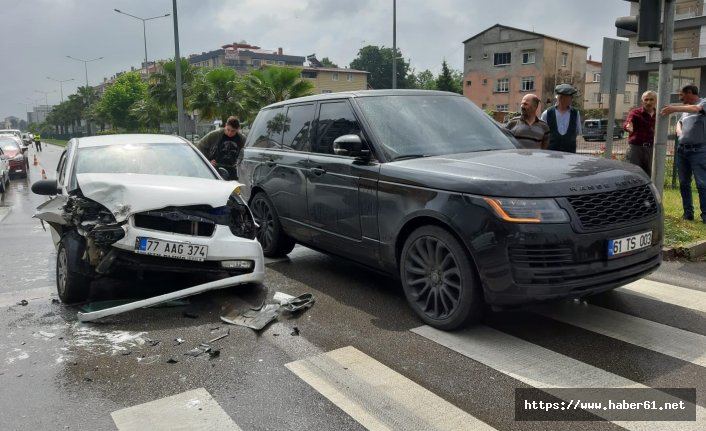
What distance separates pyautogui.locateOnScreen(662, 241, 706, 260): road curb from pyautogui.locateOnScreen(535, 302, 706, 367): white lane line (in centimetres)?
229

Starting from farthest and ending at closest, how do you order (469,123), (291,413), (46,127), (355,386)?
(46,127)
(469,123)
(355,386)
(291,413)

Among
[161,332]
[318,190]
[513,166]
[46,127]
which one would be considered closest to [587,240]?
[513,166]

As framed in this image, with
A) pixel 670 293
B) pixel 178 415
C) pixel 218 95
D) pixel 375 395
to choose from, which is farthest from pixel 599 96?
pixel 178 415

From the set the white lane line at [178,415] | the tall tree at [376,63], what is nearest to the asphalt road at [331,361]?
the white lane line at [178,415]

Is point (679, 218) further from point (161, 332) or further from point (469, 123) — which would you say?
point (161, 332)

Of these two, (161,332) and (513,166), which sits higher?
(513,166)

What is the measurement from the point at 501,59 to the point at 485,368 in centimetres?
6076

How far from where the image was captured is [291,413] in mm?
3172

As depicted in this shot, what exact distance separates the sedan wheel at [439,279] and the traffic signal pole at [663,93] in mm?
4259

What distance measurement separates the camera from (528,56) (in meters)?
57.8

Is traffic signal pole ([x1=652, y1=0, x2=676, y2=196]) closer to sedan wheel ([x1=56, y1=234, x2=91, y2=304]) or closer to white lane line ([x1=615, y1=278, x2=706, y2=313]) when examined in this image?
white lane line ([x1=615, y1=278, x2=706, y2=313])

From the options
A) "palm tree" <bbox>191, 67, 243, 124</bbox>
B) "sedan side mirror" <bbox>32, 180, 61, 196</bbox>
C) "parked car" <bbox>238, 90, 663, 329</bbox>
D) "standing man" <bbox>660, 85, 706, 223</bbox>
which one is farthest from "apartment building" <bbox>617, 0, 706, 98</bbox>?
"sedan side mirror" <bbox>32, 180, 61, 196</bbox>

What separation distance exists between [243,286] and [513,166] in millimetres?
2941

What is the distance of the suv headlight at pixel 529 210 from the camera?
3775 mm
